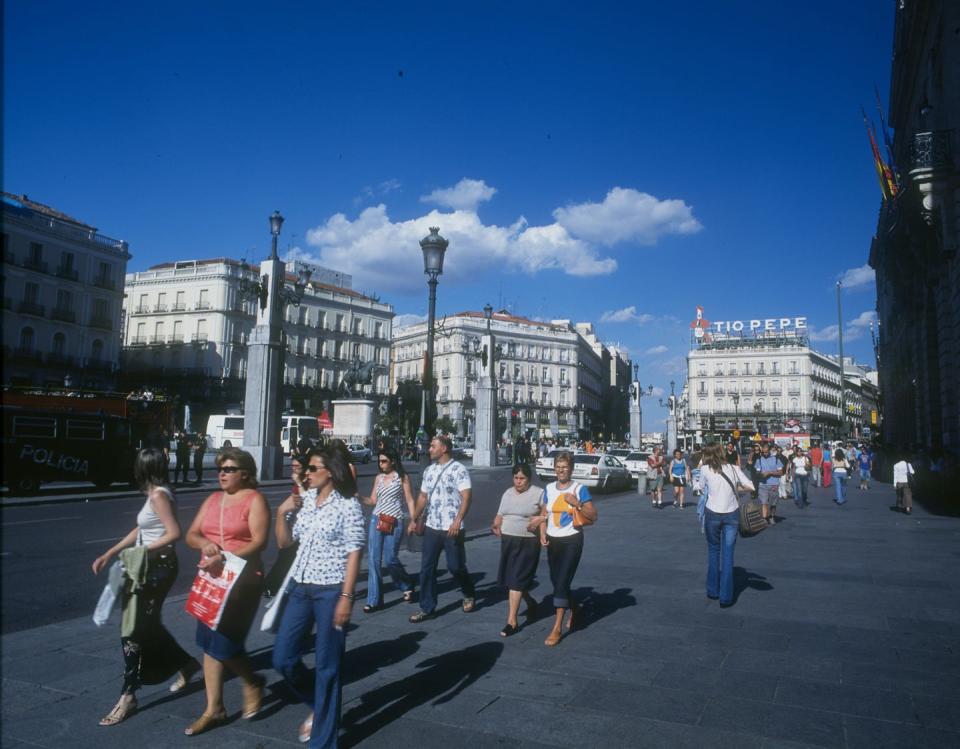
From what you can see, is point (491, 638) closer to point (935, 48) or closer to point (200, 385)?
point (935, 48)

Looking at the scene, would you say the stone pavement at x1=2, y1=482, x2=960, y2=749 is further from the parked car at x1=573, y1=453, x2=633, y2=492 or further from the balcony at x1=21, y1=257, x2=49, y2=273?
the balcony at x1=21, y1=257, x2=49, y2=273

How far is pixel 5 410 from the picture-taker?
1748 cm

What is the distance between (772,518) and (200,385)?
52.5 metres

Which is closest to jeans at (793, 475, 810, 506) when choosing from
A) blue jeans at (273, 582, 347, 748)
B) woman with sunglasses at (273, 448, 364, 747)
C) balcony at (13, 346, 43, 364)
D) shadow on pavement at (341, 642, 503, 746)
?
shadow on pavement at (341, 642, 503, 746)

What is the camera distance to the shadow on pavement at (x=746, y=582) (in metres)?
7.86

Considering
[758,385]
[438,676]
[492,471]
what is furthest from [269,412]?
[758,385]

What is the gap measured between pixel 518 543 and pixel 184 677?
2756mm

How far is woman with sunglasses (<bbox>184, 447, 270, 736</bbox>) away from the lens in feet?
12.8

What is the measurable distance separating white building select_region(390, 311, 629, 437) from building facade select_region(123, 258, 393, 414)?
56.7 ft

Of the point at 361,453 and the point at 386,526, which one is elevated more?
the point at 361,453

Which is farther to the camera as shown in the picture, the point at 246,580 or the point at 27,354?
the point at 27,354

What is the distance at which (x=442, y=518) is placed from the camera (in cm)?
672

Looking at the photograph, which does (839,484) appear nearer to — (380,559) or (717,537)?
(717,537)

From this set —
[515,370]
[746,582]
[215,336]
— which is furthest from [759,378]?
[746,582]
